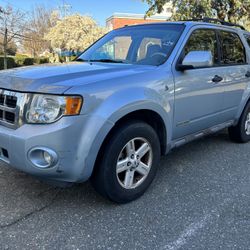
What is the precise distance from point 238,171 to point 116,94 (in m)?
2.11

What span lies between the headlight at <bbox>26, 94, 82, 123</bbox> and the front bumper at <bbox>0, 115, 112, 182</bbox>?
0.17 ft

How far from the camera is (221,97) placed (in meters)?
4.35

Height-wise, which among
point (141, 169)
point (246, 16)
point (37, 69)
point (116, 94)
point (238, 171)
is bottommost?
point (238, 171)

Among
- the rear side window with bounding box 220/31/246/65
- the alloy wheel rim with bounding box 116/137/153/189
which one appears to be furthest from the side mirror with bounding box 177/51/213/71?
the alloy wheel rim with bounding box 116/137/153/189

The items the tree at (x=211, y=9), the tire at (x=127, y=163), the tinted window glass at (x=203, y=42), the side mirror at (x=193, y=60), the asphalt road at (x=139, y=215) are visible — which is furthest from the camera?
the tree at (x=211, y=9)

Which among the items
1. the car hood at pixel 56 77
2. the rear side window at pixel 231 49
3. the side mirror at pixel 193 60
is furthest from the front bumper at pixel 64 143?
the rear side window at pixel 231 49

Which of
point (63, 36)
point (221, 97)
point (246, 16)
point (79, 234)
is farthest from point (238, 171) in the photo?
point (63, 36)

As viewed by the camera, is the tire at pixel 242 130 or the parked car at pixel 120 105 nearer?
the parked car at pixel 120 105

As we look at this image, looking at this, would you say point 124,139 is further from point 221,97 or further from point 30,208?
point 221,97

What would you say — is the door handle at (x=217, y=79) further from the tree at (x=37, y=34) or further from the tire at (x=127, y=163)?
the tree at (x=37, y=34)

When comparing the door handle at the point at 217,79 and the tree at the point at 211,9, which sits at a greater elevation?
the tree at the point at 211,9

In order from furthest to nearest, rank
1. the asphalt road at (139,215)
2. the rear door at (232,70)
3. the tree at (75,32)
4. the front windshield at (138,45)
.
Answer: the tree at (75,32) < the rear door at (232,70) < the front windshield at (138,45) < the asphalt road at (139,215)

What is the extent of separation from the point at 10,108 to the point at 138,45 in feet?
6.22

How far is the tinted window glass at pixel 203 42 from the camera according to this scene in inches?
154
